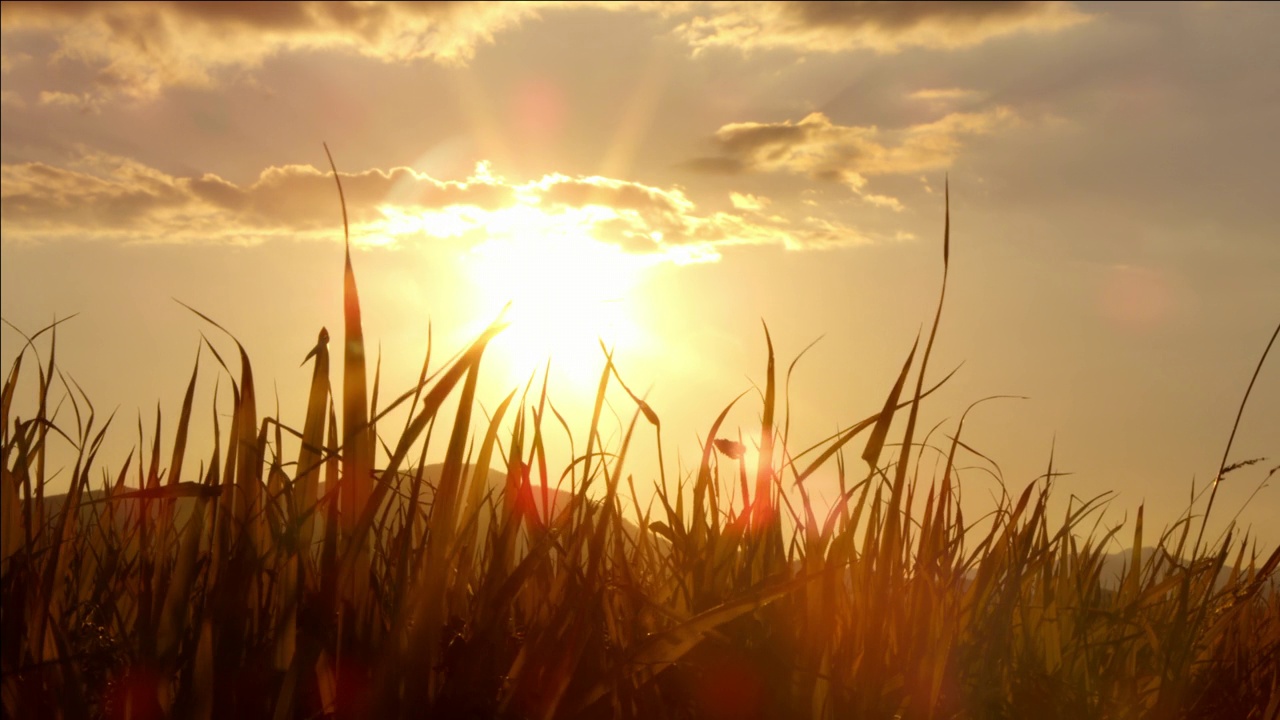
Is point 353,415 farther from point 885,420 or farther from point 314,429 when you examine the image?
point 885,420

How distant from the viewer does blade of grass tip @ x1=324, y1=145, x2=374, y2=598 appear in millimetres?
1751

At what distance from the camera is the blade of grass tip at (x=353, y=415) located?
1.75 m

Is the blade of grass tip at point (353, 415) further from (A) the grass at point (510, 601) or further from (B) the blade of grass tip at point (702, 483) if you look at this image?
(B) the blade of grass tip at point (702, 483)

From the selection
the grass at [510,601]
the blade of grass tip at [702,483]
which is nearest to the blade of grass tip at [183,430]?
the grass at [510,601]

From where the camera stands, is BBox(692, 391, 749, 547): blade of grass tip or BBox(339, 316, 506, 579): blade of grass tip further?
BBox(692, 391, 749, 547): blade of grass tip

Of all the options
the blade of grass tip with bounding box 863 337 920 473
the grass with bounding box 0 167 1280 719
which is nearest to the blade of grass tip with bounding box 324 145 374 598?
the grass with bounding box 0 167 1280 719

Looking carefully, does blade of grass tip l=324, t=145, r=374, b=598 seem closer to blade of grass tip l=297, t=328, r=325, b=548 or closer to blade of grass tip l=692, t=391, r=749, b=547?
blade of grass tip l=297, t=328, r=325, b=548

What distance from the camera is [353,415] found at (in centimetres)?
175

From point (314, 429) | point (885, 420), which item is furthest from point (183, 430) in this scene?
point (885, 420)

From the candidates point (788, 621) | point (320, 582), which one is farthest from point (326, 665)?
point (788, 621)

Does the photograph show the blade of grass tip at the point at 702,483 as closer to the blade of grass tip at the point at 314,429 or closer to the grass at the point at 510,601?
the grass at the point at 510,601

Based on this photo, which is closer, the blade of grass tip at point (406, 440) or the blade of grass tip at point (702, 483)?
the blade of grass tip at point (406, 440)

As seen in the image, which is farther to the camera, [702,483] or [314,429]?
[702,483]

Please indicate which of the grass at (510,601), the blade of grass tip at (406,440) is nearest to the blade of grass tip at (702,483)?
the grass at (510,601)
